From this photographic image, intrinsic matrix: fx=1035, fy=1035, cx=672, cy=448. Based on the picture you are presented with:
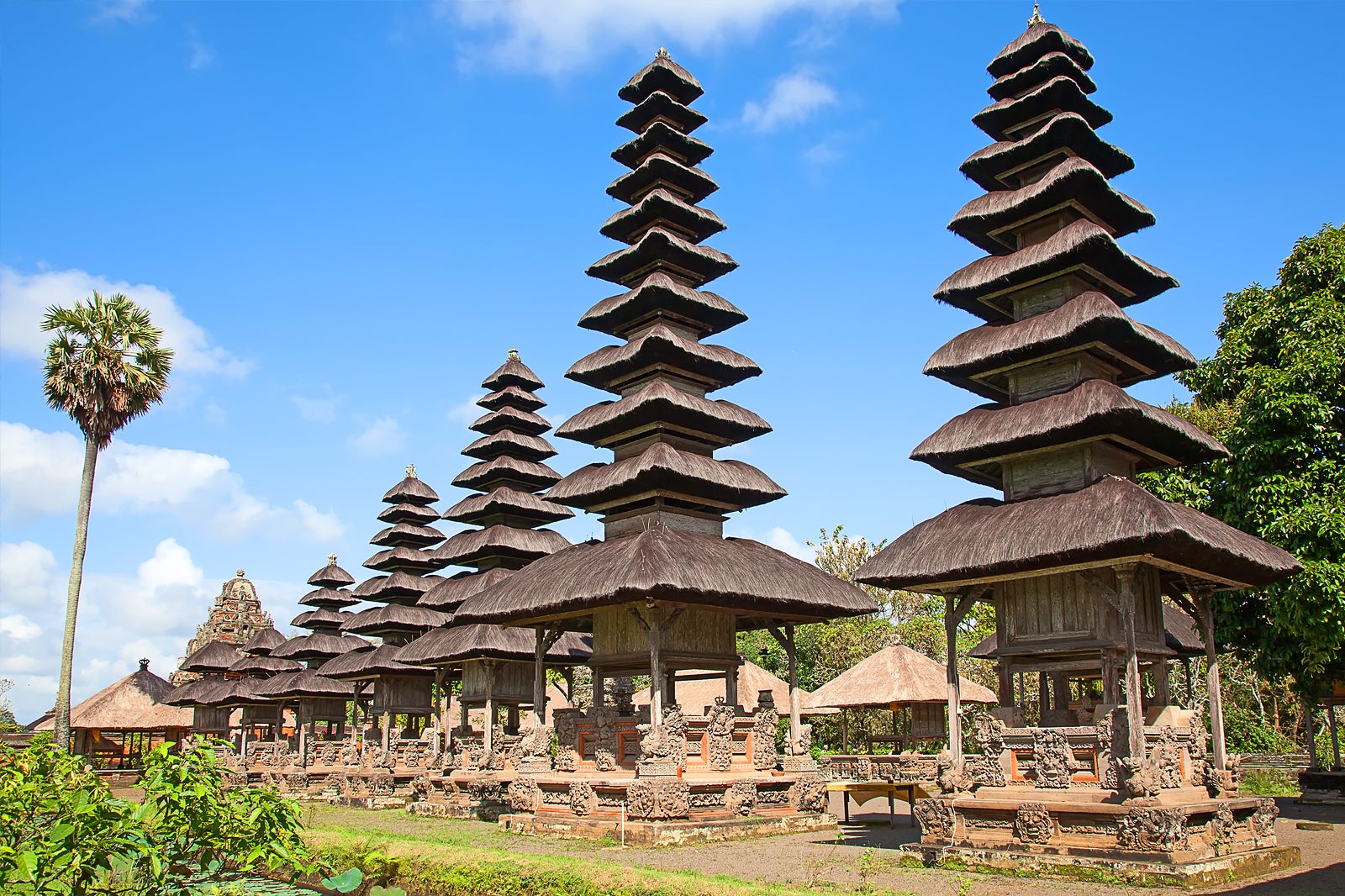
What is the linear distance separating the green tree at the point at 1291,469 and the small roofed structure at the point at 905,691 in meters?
9.62

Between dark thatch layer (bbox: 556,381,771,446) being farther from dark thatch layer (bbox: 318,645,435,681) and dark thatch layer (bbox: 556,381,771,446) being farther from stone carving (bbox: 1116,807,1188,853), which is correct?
stone carving (bbox: 1116,807,1188,853)

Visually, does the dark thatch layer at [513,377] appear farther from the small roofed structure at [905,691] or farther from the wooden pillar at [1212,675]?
the wooden pillar at [1212,675]

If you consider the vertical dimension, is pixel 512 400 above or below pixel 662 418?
above

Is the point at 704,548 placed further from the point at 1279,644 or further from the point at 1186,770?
the point at 1279,644

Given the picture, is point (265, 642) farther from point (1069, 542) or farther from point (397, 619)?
point (1069, 542)

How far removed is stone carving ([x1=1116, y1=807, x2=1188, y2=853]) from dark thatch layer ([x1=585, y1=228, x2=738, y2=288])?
1571cm

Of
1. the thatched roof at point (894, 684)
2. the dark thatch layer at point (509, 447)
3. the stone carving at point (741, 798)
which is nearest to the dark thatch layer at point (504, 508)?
the dark thatch layer at point (509, 447)

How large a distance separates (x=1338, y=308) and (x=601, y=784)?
62.3ft

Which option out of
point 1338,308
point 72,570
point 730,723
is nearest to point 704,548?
point 730,723

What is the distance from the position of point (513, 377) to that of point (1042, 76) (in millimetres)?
19376

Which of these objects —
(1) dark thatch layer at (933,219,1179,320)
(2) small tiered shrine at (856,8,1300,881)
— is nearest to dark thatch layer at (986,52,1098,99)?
(2) small tiered shrine at (856,8,1300,881)

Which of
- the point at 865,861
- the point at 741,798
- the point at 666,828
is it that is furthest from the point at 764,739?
the point at 865,861

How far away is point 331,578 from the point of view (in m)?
42.5

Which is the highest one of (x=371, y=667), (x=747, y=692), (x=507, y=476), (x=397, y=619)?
(x=507, y=476)
